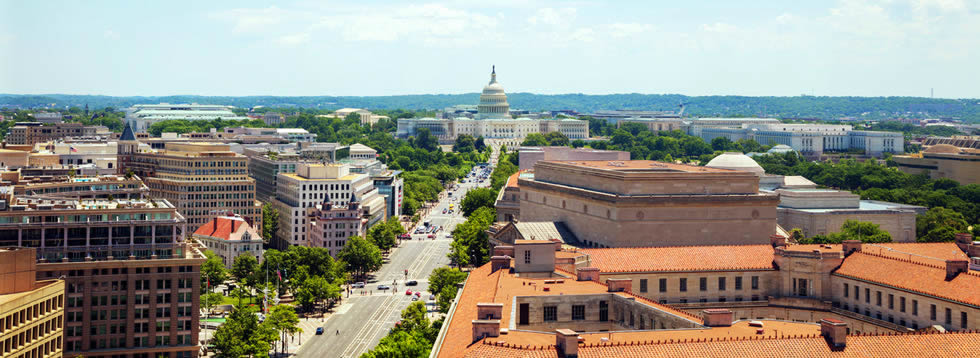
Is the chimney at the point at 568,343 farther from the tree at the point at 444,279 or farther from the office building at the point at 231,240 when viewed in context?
the office building at the point at 231,240

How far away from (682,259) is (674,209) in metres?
25.2

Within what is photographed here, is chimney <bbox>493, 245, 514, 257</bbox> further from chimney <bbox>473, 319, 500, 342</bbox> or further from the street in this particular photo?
chimney <bbox>473, 319, 500, 342</bbox>

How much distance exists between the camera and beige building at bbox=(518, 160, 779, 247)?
122562 millimetres

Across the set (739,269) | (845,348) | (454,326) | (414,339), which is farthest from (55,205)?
(845,348)

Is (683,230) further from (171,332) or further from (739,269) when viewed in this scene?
(171,332)

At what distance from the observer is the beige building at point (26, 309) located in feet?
278

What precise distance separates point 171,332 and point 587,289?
49.5 metres

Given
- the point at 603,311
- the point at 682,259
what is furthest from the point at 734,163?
the point at 603,311

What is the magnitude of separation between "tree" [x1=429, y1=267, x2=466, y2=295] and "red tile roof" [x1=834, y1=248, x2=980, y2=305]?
5346 cm

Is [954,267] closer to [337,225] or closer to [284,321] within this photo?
[284,321]

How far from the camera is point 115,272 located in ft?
368

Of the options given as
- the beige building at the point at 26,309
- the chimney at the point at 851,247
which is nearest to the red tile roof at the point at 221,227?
the beige building at the point at 26,309

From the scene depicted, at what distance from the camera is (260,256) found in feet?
603

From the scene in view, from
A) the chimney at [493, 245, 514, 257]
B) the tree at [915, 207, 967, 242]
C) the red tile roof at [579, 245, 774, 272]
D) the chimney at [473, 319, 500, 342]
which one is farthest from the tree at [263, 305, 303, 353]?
the tree at [915, 207, 967, 242]
